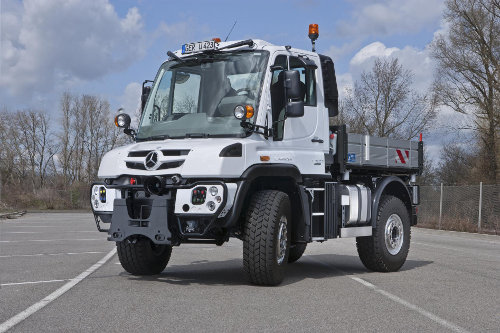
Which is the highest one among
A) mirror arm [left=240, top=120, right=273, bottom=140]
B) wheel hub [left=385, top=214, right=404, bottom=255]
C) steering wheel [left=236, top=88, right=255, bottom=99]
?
steering wheel [left=236, top=88, right=255, bottom=99]

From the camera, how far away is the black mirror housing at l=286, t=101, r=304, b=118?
856cm

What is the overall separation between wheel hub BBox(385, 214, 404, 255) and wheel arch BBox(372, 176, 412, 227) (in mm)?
415

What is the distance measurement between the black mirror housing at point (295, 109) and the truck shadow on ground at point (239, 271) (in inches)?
86.8

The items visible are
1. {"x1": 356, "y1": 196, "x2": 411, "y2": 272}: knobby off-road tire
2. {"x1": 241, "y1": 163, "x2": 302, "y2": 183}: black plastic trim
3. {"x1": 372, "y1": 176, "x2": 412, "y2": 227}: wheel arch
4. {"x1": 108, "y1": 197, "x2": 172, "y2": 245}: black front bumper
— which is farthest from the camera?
{"x1": 372, "y1": 176, "x2": 412, "y2": 227}: wheel arch

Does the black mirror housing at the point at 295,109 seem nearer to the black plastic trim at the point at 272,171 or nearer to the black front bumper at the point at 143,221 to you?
the black plastic trim at the point at 272,171

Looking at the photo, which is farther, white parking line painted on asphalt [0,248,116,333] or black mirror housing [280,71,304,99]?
black mirror housing [280,71,304,99]

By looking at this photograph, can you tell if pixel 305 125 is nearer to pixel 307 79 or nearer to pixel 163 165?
pixel 307 79

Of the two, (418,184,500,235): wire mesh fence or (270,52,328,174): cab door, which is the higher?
(270,52,328,174): cab door

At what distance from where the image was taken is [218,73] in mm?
8945

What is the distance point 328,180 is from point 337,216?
0.55m

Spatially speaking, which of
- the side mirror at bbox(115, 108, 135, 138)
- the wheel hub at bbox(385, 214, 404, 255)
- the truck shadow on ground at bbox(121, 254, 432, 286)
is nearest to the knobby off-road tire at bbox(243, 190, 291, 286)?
the truck shadow on ground at bbox(121, 254, 432, 286)

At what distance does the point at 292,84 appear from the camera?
8.42 m

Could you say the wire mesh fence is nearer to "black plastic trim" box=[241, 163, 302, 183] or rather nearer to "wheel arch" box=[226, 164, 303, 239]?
"wheel arch" box=[226, 164, 303, 239]

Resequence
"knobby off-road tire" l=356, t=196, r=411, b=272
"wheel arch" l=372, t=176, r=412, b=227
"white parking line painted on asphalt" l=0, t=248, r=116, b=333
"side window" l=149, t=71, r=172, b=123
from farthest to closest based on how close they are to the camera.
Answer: "wheel arch" l=372, t=176, r=412, b=227, "knobby off-road tire" l=356, t=196, r=411, b=272, "side window" l=149, t=71, r=172, b=123, "white parking line painted on asphalt" l=0, t=248, r=116, b=333
